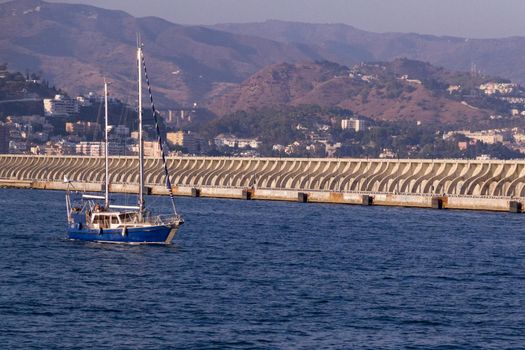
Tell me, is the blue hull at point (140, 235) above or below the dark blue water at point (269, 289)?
above

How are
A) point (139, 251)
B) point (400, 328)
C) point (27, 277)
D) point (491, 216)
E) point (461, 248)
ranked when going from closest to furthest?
point (400, 328) < point (27, 277) < point (139, 251) < point (461, 248) < point (491, 216)

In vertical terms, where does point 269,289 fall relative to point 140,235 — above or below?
below

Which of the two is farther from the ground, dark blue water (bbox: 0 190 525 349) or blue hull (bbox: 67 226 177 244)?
blue hull (bbox: 67 226 177 244)

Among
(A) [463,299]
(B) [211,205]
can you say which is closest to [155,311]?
(A) [463,299]

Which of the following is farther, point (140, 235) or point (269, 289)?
point (140, 235)

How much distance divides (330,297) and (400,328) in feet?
32.1

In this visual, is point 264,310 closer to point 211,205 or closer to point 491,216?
point 491,216

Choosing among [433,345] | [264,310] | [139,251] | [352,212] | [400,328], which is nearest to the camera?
[433,345]

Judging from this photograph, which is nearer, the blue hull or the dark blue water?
the dark blue water

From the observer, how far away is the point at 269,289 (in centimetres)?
7600

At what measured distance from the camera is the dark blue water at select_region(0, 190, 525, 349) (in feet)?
202

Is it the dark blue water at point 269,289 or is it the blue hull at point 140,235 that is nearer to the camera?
the dark blue water at point 269,289

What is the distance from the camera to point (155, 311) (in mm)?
67750

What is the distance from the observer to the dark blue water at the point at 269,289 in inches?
2426
